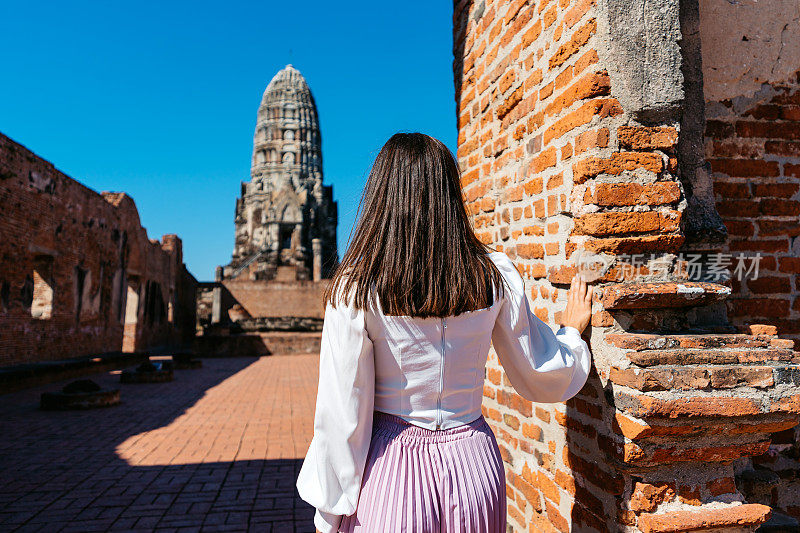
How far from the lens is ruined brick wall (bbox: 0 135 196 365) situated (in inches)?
417

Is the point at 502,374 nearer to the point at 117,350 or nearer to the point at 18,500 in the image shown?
the point at 18,500

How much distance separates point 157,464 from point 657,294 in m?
4.76

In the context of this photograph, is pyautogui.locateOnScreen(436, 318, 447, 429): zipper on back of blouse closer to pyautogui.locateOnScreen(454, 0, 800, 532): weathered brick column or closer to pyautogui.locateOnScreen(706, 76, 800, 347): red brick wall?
pyautogui.locateOnScreen(454, 0, 800, 532): weathered brick column

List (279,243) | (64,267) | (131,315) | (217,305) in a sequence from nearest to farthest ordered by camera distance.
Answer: (64,267) → (131,315) → (217,305) → (279,243)

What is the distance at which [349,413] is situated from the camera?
61.6 inches

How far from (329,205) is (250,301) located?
786 inches

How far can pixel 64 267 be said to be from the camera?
12922 millimetres

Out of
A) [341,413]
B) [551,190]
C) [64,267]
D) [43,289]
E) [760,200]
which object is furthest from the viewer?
[64,267]

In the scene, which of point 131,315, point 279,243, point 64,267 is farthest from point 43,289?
point 279,243

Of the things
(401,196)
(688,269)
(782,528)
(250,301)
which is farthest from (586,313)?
(250,301)

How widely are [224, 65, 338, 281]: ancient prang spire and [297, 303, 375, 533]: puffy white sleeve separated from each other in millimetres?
33863

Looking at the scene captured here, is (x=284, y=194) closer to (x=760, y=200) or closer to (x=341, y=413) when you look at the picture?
(x=760, y=200)

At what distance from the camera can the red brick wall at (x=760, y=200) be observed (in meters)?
2.70

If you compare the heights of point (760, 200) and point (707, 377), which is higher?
point (760, 200)
